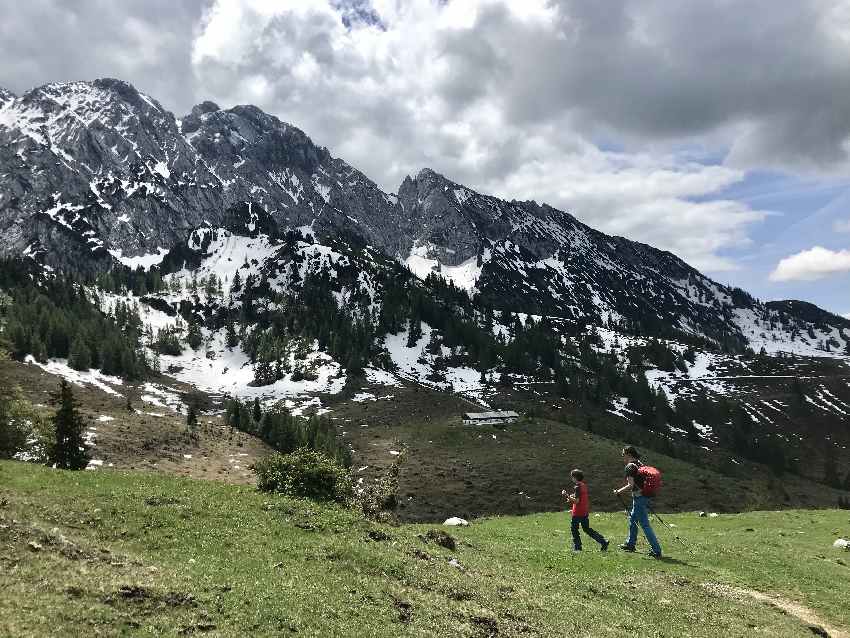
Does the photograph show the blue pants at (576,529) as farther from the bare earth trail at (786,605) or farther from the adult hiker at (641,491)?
the bare earth trail at (786,605)

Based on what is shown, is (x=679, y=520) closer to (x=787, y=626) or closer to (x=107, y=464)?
(x=787, y=626)

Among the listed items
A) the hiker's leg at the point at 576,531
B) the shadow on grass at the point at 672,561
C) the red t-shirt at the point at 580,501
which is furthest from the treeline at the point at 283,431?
the shadow on grass at the point at 672,561

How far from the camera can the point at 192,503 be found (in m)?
20.9

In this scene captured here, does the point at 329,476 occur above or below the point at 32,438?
above

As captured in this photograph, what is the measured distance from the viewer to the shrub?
24.7 metres

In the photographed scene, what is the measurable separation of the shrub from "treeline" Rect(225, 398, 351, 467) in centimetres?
8277

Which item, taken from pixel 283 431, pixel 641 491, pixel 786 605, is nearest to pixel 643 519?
pixel 641 491

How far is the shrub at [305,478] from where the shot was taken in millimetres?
24719

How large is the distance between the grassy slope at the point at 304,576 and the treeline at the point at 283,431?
288 feet

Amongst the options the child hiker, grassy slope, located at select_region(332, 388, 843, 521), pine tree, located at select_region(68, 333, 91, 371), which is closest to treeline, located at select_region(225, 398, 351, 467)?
grassy slope, located at select_region(332, 388, 843, 521)

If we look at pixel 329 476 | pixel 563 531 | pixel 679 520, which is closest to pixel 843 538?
pixel 679 520

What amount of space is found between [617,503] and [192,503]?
297 feet

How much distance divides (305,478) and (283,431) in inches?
4082

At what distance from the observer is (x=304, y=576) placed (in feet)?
50.1
